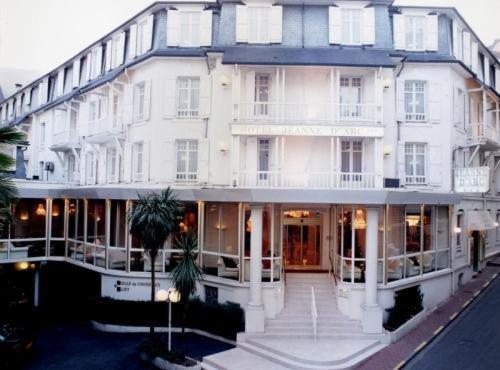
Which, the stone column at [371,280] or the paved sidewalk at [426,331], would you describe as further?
the stone column at [371,280]

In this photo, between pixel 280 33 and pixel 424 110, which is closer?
pixel 280 33

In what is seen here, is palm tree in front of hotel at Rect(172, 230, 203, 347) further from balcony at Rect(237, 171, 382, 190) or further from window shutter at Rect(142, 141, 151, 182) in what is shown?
window shutter at Rect(142, 141, 151, 182)

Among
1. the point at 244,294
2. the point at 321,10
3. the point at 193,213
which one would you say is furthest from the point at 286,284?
the point at 321,10

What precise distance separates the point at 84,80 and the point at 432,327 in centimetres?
2225

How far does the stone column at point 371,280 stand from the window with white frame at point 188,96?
361 inches

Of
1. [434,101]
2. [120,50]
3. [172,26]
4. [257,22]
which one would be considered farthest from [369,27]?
[120,50]

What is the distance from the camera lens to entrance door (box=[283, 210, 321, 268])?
63.5 ft

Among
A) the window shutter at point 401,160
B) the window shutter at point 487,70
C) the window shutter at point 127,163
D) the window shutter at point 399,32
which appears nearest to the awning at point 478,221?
the window shutter at point 401,160

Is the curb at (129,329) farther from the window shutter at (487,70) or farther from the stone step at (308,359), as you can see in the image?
the window shutter at (487,70)

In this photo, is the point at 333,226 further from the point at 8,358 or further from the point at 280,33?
the point at 8,358

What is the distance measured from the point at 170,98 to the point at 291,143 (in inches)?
234

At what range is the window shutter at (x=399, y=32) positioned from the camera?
18922 mm

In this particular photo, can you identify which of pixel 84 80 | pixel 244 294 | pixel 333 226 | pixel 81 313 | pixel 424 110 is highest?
pixel 84 80

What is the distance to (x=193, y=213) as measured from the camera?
1884 cm
